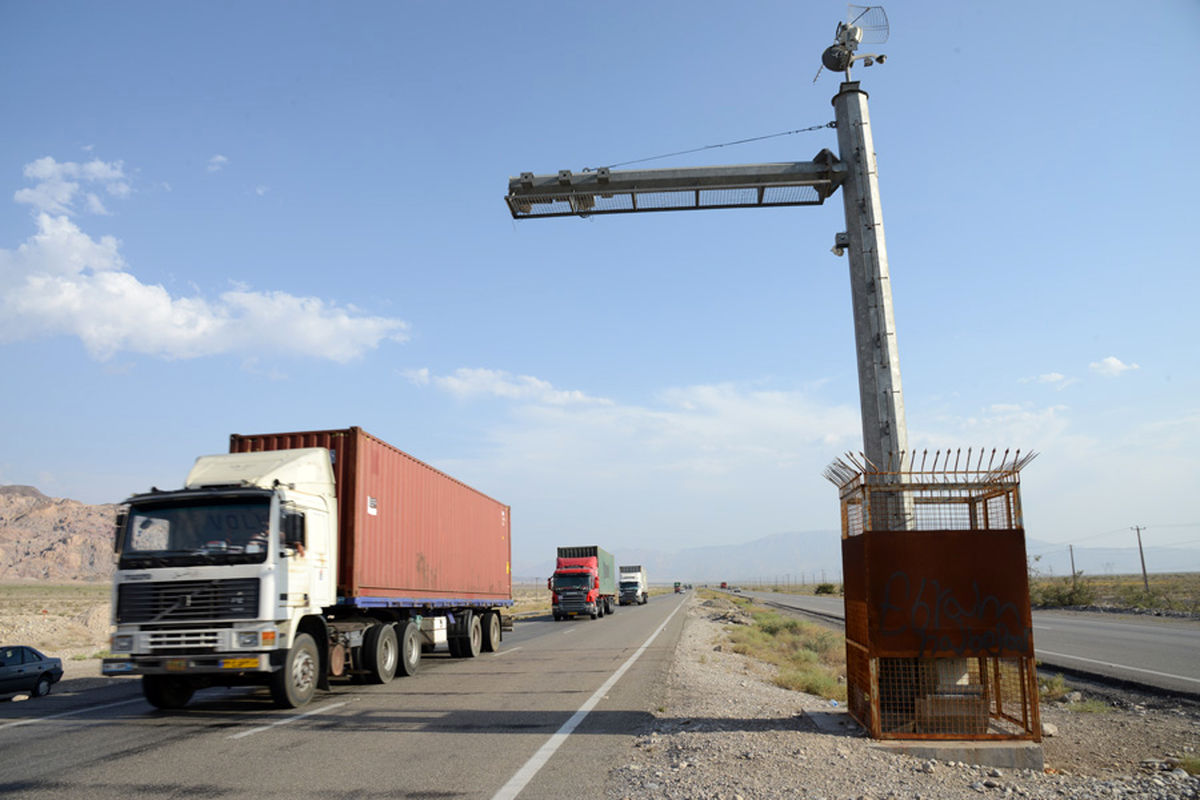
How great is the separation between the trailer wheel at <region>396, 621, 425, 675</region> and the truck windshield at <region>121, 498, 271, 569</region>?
5.26 meters

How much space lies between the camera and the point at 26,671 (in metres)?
13.8

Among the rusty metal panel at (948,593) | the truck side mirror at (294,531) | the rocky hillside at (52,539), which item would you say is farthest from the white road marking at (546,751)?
the rocky hillside at (52,539)

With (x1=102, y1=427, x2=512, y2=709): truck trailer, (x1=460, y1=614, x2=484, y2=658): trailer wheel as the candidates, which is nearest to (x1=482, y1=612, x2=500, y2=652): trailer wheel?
(x1=460, y1=614, x2=484, y2=658): trailer wheel

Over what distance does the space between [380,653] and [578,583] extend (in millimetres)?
27112

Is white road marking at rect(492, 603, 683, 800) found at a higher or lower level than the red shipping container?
lower

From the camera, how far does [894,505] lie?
28.2 feet

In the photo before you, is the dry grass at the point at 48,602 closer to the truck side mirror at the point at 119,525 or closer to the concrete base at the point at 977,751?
the truck side mirror at the point at 119,525

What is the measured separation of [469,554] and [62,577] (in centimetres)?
14311

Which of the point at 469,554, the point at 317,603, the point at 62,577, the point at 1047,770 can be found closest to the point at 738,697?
the point at 1047,770

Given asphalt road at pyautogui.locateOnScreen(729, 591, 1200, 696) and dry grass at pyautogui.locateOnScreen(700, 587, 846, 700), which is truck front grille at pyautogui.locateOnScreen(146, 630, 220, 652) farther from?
asphalt road at pyautogui.locateOnScreen(729, 591, 1200, 696)

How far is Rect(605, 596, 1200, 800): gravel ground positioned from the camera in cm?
635

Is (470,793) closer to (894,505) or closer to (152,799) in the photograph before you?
(152,799)

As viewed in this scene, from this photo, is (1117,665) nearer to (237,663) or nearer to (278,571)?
(278,571)

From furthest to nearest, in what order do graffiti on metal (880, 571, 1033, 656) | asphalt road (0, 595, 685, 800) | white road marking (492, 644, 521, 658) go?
white road marking (492, 644, 521, 658) → graffiti on metal (880, 571, 1033, 656) → asphalt road (0, 595, 685, 800)
